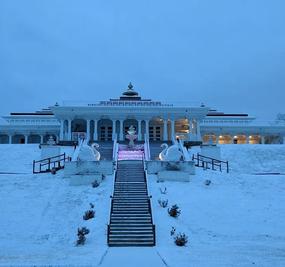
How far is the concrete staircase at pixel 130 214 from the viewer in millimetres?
16094

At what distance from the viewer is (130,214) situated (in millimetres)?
18234

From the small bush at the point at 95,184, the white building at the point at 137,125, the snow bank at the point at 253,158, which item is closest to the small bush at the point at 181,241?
the small bush at the point at 95,184

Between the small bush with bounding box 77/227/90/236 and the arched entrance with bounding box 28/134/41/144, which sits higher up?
the arched entrance with bounding box 28/134/41/144

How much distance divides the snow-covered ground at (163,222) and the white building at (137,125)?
19.0 m

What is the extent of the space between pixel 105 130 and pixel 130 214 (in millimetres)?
32269

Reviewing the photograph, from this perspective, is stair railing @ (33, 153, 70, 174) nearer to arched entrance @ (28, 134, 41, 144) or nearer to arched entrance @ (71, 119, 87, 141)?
arched entrance @ (71, 119, 87, 141)

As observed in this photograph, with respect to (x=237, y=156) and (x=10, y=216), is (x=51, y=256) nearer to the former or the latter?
(x=10, y=216)

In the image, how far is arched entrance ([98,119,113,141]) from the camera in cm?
4969

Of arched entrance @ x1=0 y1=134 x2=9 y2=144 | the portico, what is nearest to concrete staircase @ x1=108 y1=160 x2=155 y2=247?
the portico

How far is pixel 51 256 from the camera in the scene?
43.1 feet

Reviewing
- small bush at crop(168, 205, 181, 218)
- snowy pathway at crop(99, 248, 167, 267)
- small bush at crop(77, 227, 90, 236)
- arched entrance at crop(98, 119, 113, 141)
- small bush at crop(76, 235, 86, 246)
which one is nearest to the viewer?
snowy pathway at crop(99, 248, 167, 267)

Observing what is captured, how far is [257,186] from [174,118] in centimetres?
2499

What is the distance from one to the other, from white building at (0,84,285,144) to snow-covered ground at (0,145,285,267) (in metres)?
19.0

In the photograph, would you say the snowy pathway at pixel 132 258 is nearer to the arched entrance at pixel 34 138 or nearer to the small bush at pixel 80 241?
the small bush at pixel 80 241
